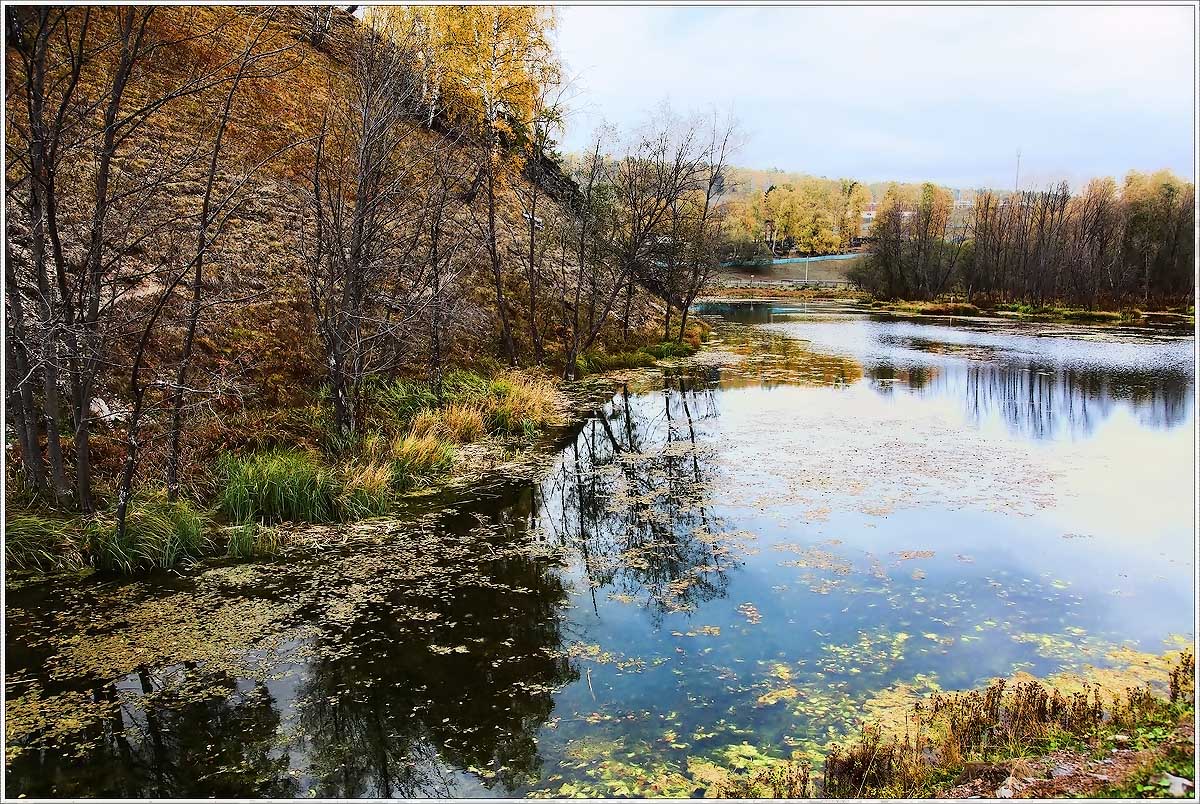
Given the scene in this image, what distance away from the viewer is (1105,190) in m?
60.5

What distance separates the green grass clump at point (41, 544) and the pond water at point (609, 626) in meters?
0.37

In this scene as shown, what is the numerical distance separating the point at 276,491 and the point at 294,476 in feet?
0.97

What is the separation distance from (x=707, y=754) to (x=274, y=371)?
410 inches

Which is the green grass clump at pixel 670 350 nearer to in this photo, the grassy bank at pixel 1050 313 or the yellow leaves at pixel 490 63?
the yellow leaves at pixel 490 63

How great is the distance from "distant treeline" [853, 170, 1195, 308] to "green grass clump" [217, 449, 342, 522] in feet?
158

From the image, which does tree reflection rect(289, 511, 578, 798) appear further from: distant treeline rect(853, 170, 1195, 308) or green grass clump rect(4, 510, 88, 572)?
distant treeline rect(853, 170, 1195, 308)

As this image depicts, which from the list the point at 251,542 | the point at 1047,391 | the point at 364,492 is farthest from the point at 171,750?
the point at 1047,391

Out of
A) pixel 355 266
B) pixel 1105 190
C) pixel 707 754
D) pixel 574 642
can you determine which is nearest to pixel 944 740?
pixel 707 754

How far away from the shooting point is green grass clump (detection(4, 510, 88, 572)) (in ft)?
22.5

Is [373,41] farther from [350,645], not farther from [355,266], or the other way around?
[350,645]

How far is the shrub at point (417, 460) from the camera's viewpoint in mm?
10094

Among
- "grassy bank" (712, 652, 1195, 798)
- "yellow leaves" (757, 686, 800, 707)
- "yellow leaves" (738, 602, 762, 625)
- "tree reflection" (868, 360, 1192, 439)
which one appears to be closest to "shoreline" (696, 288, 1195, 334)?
"tree reflection" (868, 360, 1192, 439)

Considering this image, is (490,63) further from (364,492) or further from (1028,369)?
(1028,369)

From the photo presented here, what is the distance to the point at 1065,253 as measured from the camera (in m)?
53.6
